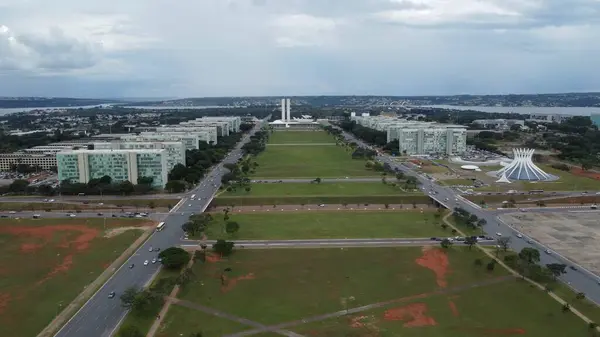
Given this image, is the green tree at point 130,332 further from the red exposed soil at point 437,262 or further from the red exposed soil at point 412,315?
the red exposed soil at point 437,262

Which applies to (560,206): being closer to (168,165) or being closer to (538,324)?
(538,324)

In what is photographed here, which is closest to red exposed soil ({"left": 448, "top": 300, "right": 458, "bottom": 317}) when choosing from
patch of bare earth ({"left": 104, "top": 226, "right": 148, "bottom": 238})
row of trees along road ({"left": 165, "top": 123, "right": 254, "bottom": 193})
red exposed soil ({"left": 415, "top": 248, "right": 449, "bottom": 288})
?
red exposed soil ({"left": 415, "top": 248, "right": 449, "bottom": 288})

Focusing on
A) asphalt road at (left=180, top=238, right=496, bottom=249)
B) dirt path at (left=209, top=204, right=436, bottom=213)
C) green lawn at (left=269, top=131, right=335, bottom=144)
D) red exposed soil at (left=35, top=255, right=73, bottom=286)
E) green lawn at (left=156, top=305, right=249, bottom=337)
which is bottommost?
green lawn at (left=156, top=305, right=249, bottom=337)

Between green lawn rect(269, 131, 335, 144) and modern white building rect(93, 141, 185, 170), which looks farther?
green lawn rect(269, 131, 335, 144)

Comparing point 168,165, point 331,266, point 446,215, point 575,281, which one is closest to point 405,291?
point 331,266

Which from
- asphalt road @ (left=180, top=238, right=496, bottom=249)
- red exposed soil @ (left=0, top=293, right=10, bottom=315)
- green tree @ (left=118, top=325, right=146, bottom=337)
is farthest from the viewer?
asphalt road @ (left=180, top=238, right=496, bottom=249)

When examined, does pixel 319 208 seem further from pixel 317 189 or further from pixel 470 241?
pixel 470 241

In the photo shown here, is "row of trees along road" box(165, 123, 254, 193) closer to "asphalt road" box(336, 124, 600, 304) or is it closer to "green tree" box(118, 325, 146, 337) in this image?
"asphalt road" box(336, 124, 600, 304)
